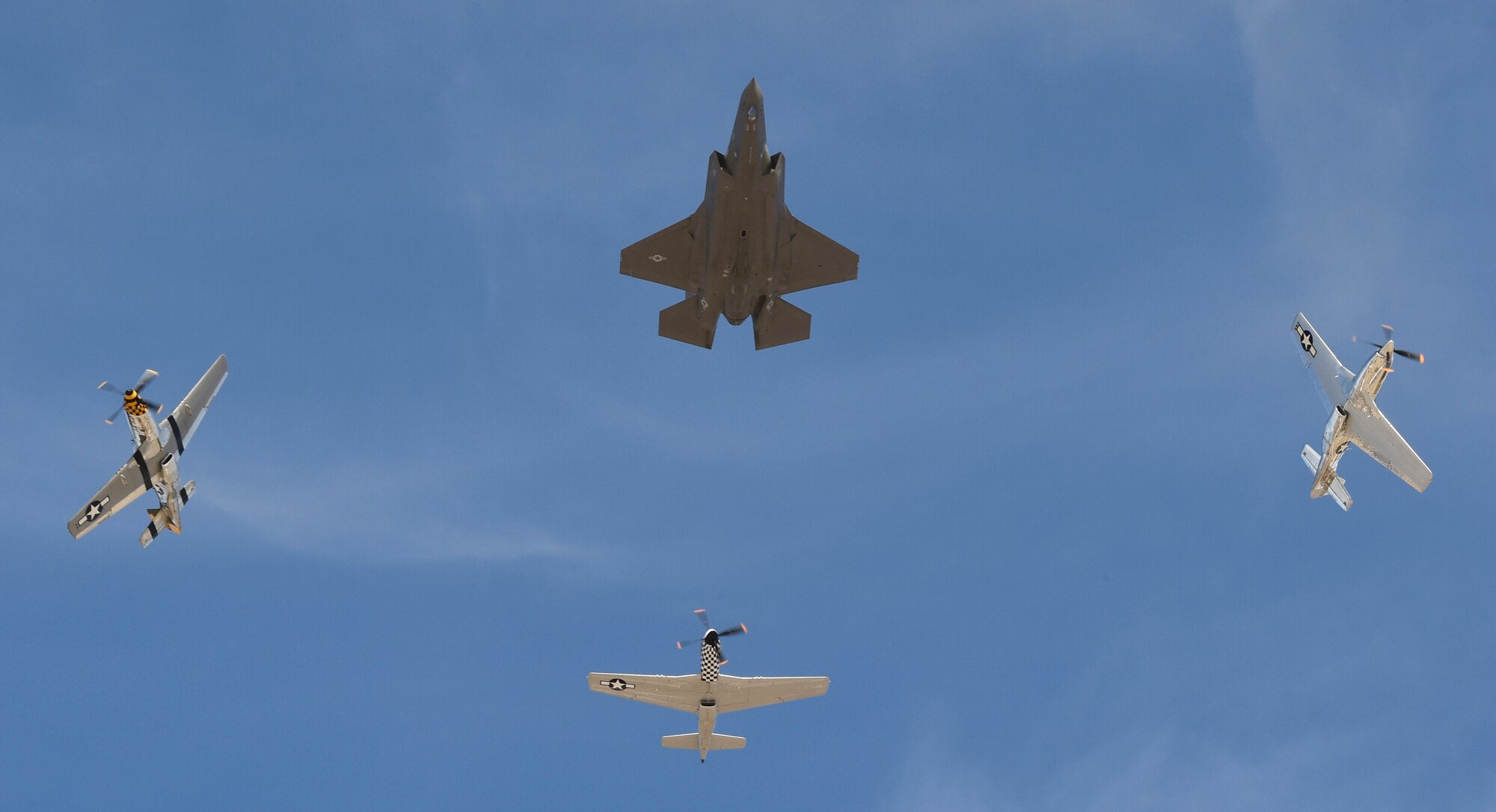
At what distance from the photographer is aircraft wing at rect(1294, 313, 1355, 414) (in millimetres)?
77625

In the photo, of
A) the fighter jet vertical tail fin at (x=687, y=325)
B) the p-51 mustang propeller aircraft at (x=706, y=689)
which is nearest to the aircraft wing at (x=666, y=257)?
the fighter jet vertical tail fin at (x=687, y=325)

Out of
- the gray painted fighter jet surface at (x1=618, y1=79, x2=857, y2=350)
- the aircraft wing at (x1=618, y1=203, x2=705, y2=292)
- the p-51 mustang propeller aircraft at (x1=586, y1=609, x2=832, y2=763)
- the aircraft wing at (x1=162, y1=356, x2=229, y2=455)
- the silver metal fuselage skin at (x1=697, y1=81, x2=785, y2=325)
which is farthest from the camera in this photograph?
the p-51 mustang propeller aircraft at (x1=586, y1=609, x2=832, y2=763)

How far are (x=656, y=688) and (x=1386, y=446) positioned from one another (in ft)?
155

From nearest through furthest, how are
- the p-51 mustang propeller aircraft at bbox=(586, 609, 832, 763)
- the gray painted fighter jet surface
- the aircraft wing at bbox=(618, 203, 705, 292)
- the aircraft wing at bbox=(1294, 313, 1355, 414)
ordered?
1. the gray painted fighter jet surface
2. the aircraft wing at bbox=(618, 203, 705, 292)
3. the p-51 mustang propeller aircraft at bbox=(586, 609, 832, 763)
4. the aircraft wing at bbox=(1294, 313, 1355, 414)

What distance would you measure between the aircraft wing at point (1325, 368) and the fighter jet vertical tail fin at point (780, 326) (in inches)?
1484

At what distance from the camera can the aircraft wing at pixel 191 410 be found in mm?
64062

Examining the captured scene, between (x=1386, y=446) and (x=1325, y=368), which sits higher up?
(x=1325, y=368)

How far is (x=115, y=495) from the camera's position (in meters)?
63.8

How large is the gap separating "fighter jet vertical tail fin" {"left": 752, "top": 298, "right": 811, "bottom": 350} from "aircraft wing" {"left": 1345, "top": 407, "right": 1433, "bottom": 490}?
38.0 m

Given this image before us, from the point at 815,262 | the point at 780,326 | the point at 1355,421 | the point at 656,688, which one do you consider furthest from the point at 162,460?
the point at 1355,421

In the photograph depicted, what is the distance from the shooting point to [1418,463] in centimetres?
7431

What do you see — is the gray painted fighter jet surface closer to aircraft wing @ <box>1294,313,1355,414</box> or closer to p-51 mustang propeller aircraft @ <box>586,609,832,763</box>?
p-51 mustang propeller aircraft @ <box>586,609,832,763</box>

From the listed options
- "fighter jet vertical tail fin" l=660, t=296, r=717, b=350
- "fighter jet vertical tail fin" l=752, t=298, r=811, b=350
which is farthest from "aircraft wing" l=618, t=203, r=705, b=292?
"fighter jet vertical tail fin" l=752, t=298, r=811, b=350

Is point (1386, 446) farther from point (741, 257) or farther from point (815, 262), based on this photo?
point (741, 257)
